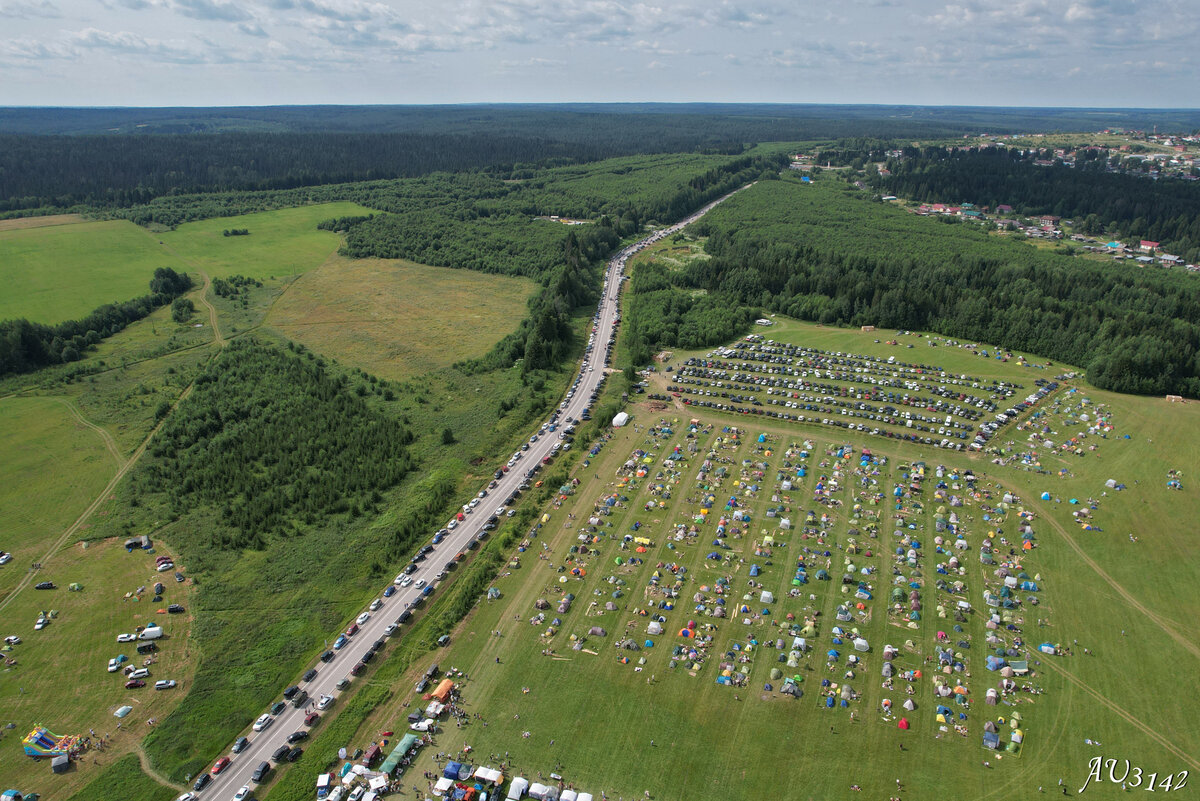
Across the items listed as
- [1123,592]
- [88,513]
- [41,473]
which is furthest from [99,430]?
[1123,592]

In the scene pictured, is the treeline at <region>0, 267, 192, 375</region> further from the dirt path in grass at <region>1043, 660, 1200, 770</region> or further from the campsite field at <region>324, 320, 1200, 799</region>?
the dirt path in grass at <region>1043, 660, 1200, 770</region>

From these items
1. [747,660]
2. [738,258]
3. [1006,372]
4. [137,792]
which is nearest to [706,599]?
[747,660]

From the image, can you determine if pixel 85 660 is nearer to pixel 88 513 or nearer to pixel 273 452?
pixel 88 513

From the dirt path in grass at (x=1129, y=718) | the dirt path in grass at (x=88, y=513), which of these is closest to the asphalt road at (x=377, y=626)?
the dirt path in grass at (x=88, y=513)

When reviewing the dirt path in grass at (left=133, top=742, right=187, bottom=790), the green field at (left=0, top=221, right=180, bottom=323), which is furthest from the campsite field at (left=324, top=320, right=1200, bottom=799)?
the green field at (left=0, top=221, right=180, bottom=323)

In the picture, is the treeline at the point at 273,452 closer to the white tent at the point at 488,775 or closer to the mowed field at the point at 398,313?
the mowed field at the point at 398,313

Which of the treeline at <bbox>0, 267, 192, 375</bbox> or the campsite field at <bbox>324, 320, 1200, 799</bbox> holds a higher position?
the treeline at <bbox>0, 267, 192, 375</bbox>
